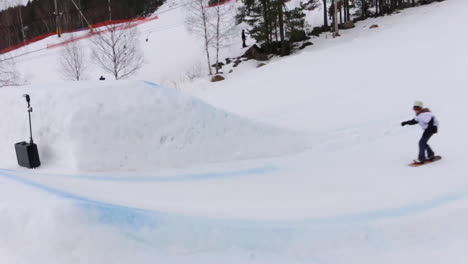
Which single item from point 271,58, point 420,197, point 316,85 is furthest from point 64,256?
point 271,58

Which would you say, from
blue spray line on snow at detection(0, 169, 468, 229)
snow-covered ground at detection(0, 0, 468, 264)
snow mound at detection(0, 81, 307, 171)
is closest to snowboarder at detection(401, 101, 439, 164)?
snow-covered ground at detection(0, 0, 468, 264)

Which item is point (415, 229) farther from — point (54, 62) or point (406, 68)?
point (54, 62)

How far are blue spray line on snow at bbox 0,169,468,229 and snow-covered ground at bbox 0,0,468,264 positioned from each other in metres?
0.02

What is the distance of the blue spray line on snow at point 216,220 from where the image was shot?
4496mm

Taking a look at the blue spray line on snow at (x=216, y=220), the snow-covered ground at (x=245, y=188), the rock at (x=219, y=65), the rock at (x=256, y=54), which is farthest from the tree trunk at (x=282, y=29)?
the blue spray line on snow at (x=216, y=220)

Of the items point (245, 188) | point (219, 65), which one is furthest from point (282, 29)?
point (245, 188)

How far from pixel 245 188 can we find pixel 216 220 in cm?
145

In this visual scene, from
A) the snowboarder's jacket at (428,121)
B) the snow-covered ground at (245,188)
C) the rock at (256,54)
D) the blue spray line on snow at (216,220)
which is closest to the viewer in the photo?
the snow-covered ground at (245,188)

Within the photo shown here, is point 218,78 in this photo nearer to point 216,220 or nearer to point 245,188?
point 245,188

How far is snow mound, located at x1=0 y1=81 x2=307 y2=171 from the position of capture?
689 centimetres

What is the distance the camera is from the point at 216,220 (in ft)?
15.7

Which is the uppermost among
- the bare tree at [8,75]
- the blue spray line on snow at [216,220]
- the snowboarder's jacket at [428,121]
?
the bare tree at [8,75]

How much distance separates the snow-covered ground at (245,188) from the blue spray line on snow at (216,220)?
22 millimetres

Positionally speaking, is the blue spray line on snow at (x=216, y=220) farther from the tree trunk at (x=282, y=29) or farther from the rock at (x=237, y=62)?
the rock at (x=237, y=62)
